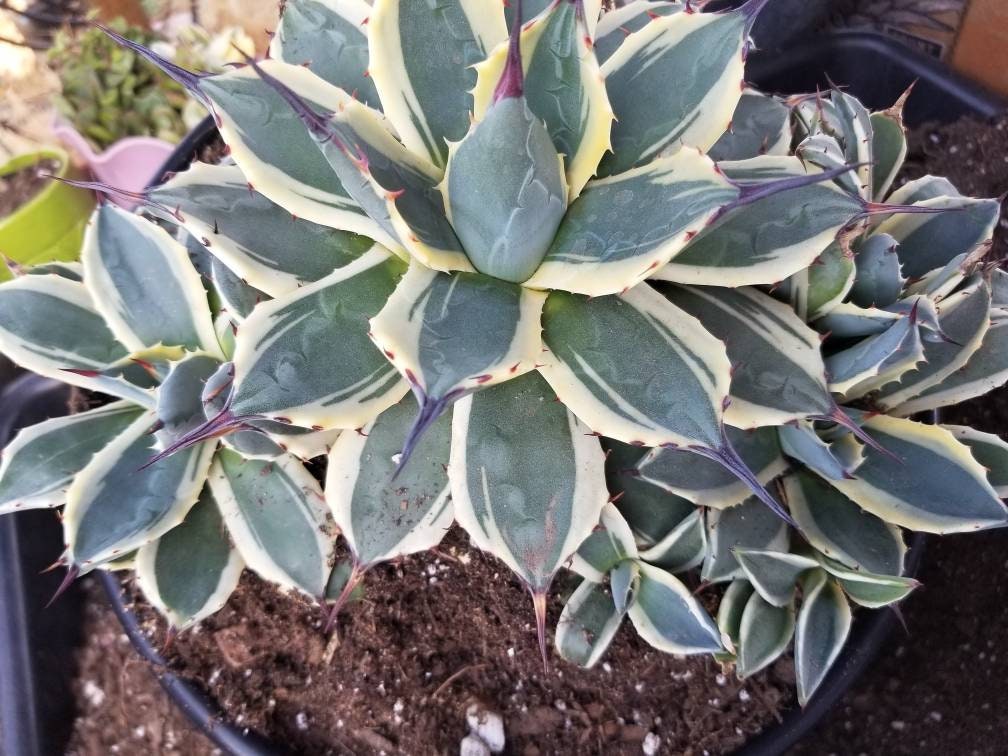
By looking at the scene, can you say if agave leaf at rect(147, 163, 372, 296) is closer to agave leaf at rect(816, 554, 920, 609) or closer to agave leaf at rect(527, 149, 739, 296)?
agave leaf at rect(527, 149, 739, 296)

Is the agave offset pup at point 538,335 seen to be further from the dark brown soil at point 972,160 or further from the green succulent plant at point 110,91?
the green succulent plant at point 110,91

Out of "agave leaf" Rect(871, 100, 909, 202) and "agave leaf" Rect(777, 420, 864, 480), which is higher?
"agave leaf" Rect(871, 100, 909, 202)

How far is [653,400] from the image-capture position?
0.61 m

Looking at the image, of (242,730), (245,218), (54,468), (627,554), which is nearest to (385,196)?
(245,218)

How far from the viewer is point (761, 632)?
2.63ft

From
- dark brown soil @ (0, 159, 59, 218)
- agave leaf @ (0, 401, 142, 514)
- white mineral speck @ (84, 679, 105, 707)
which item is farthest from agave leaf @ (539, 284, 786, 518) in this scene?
dark brown soil @ (0, 159, 59, 218)

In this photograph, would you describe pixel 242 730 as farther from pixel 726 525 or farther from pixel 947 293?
pixel 947 293

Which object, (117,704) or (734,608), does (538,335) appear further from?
(117,704)

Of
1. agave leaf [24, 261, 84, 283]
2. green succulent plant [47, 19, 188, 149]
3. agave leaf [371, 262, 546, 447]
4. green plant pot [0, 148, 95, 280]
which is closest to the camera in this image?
agave leaf [371, 262, 546, 447]

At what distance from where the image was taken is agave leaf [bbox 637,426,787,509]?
2.43 feet

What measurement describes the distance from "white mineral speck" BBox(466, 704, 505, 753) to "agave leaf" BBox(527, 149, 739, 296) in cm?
54

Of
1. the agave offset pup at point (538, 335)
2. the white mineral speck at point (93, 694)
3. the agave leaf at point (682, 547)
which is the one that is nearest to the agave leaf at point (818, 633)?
the agave offset pup at point (538, 335)

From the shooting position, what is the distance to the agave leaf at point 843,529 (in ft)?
2.64

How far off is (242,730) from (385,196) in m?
0.69
